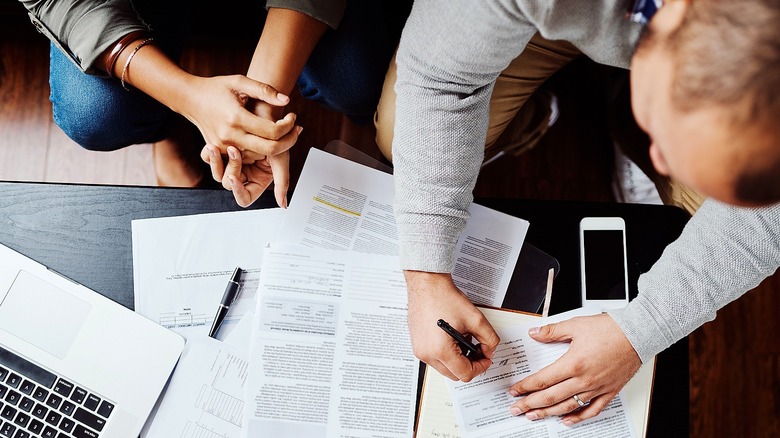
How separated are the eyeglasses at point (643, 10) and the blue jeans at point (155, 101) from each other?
50 cm

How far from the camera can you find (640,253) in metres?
0.85

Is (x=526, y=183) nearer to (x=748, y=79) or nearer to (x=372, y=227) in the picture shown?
(x=372, y=227)

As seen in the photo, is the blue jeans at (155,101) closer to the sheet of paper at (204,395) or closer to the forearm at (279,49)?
the forearm at (279,49)

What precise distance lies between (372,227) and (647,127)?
1.33 feet

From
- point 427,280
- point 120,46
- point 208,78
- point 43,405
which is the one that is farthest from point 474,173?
point 43,405

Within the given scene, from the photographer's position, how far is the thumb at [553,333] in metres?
0.80

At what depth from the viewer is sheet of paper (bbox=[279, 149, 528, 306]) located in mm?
844

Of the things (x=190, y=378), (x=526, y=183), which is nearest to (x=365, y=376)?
(x=190, y=378)

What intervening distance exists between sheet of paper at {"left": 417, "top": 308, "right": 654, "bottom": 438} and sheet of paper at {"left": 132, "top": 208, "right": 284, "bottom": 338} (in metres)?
0.28

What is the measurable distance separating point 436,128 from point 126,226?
47 cm

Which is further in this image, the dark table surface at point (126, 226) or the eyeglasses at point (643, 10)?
the dark table surface at point (126, 226)

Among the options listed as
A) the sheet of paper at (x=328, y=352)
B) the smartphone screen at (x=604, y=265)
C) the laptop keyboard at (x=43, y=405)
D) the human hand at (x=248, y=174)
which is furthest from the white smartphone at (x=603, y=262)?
the laptop keyboard at (x=43, y=405)

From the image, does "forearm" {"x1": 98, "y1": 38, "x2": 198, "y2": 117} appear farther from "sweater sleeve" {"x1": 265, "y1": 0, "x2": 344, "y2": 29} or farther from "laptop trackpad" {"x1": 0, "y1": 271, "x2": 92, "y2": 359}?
"laptop trackpad" {"x1": 0, "y1": 271, "x2": 92, "y2": 359}

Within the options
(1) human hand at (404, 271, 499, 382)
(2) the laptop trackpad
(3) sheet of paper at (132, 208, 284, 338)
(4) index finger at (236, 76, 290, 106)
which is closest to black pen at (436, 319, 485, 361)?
(1) human hand at (404, 271, 499, 382)
